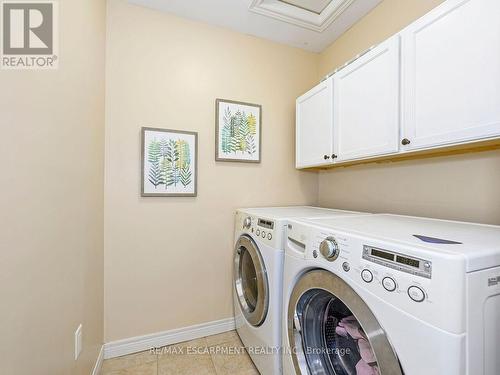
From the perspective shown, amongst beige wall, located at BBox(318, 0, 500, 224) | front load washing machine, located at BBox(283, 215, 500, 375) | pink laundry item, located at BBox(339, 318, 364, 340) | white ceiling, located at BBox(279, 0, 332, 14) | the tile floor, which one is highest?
white ceiling, located at BBox(279, 0, 332, 14)

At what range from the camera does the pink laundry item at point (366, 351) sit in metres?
0.83

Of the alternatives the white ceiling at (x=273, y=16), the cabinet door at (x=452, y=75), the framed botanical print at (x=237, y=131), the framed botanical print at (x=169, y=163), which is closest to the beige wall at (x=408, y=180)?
the white ceiling at (x=273, y=16)

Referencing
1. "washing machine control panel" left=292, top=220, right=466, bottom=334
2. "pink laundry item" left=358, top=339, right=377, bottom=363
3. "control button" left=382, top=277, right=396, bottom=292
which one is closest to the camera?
"washing machine control panel" left=292, top=220, right=466, bottom=334

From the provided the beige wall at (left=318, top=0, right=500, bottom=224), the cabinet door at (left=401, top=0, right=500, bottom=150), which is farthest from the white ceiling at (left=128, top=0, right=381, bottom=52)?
the cabinet door at (left=401, top=0, right=500, bottom=150)

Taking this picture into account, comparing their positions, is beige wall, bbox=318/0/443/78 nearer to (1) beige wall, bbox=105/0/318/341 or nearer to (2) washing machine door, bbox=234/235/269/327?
(1) beige wall, bbox=105/0/318/341

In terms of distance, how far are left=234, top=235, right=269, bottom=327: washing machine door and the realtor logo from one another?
1.31 metres

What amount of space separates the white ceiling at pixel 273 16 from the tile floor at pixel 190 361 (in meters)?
2.53

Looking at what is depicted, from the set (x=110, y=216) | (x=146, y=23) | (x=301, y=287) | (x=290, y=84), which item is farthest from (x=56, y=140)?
(x=290, y=84)

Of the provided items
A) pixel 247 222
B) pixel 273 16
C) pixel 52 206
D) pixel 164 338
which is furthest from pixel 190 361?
pixel 273 16

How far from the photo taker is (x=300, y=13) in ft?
5.99

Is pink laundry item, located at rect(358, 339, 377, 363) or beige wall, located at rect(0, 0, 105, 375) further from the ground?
beige wall, located at rect(0, 0, 105, 375)

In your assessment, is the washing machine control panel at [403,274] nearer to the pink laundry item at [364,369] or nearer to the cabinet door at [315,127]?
the pink laundry item at [364,369]

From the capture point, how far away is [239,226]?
1781mm

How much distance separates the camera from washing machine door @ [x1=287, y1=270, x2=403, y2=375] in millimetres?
851
